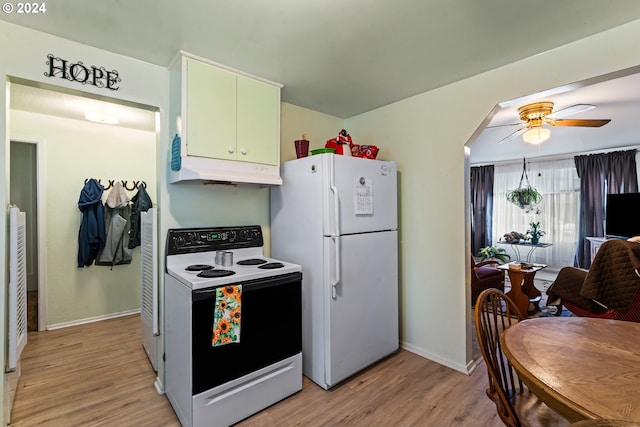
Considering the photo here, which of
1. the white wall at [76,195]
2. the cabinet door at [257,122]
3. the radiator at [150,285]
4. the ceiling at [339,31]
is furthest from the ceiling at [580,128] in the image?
the white wall at [76,195]

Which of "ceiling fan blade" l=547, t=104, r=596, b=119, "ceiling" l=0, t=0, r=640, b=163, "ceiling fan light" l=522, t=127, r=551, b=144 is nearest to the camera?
"ceiling" l=0, t=0, r=640, b=163

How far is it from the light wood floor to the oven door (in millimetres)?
350

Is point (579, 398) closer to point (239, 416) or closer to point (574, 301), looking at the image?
point (239, 416)

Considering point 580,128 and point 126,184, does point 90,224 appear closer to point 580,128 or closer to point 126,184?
point 126,184

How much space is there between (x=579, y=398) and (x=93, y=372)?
3.05 meters

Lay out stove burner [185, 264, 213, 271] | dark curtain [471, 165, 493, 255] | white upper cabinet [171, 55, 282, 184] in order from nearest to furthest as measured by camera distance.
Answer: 1. white upper cabinet [171, 55, 282, 184]
2. stove burner [185, 264, 213, 271]
3. dark curtain [471, 165, 493, 255]

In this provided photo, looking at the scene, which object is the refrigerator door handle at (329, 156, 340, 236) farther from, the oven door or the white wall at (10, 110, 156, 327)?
the white wall at (10, 110, 156, 327)

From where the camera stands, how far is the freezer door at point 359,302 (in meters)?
2.16

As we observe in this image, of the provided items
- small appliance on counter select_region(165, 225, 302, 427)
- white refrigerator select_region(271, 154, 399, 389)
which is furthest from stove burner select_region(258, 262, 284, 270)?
white refrigerator select_region(271, 154, 399, 389)

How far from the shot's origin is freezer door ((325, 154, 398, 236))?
216cm

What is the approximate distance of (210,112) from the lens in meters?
1.99

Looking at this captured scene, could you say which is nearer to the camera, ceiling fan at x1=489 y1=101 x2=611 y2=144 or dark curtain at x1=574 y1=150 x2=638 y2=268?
ceiling fan at x1=489 y1=101 x2=611 y2=144

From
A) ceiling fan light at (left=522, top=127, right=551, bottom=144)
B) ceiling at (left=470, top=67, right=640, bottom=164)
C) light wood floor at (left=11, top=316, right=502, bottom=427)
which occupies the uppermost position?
ceiling at (left=470, top=67, right=640, bottom=164)

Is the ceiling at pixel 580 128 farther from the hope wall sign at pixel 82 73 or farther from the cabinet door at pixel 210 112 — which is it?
the hope wall sign at pixel 82 73
